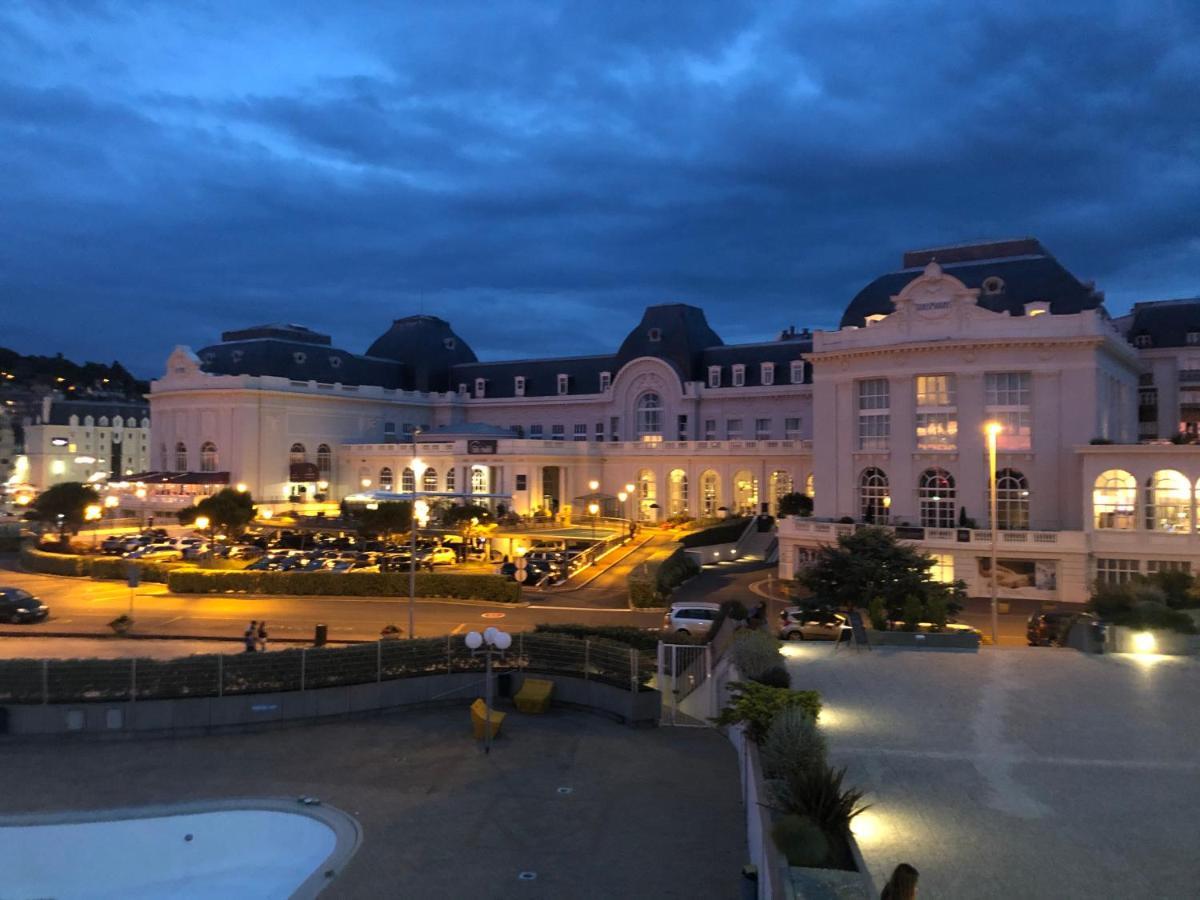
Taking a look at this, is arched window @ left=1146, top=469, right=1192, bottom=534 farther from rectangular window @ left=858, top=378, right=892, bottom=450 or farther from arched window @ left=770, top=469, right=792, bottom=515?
arched window @ left=770, top=469, right=792, bottom=515

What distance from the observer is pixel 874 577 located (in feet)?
93.7

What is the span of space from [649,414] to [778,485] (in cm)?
1485

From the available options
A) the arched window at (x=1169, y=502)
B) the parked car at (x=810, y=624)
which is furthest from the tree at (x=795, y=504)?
the parked car at (x=810, y=624)

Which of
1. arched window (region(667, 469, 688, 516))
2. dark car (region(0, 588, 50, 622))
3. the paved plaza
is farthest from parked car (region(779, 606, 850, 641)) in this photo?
arched window (region(667, 469, 688, 516))

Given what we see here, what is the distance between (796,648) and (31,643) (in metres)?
26.8

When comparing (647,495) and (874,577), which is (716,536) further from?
(874,577)

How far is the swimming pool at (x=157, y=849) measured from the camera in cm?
1552

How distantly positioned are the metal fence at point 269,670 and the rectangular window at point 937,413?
29.1 meters

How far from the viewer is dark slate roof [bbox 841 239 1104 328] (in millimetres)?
46812

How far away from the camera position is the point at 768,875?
9.43 metres

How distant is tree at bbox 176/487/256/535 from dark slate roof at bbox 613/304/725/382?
3546cm

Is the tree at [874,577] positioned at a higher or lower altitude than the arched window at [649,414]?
lower

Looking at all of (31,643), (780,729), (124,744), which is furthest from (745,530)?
(780,729)

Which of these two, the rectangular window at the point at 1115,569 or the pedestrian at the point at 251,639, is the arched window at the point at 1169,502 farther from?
the pedestrian at the point at 251,639
